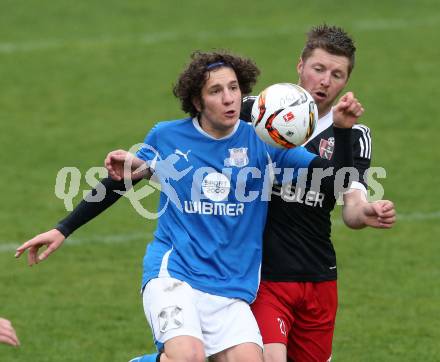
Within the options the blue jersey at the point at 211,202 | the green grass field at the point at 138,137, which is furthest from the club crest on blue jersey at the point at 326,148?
the green grass field at the point at 138,137

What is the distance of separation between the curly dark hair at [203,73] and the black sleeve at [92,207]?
0.68m

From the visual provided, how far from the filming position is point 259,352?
7984 mm

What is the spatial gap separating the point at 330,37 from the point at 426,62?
13.1 meters

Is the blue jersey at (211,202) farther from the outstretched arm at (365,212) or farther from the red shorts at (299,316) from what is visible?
the outstretched arm at (365,212)

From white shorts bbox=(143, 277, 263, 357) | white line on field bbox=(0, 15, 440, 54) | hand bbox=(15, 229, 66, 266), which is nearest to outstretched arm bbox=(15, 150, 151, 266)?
hand bbox=(15, 229, 66, 266)

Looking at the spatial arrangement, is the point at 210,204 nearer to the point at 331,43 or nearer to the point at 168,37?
the point at 331,43

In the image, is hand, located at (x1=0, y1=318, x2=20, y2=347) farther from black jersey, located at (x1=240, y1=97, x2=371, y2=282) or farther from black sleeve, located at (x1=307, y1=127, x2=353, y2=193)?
black sleeve, located at (x1=307, y1=127, x2=353, y2=193)

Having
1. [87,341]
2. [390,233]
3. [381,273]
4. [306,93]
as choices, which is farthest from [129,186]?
[390,233]

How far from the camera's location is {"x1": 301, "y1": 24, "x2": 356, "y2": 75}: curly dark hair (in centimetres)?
863

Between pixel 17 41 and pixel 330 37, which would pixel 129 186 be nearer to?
pixel 330 37

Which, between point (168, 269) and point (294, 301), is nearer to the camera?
point (168, 269)

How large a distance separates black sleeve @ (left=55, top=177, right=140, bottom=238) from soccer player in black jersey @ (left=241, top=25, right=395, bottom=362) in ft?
3.38

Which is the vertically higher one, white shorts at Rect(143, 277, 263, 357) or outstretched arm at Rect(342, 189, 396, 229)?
outstretched arm at Rect(342, 189, 396, 229)

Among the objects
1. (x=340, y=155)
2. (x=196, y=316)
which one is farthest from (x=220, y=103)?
(x=196, y=316)
